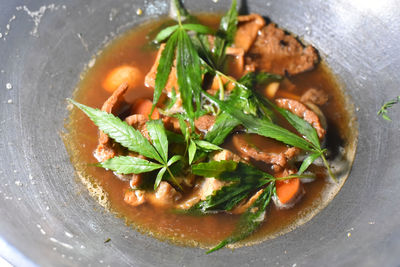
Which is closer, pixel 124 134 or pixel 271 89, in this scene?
pixel 124 134

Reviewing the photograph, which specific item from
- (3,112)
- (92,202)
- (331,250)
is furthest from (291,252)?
(3,112)

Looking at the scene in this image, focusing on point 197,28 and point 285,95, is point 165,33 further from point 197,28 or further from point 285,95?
point 285,95

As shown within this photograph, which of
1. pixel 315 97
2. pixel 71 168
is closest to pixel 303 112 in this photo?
pixel 315 97

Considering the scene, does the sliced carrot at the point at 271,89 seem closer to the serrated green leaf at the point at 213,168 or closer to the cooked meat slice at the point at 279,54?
the cooked meat slice at the point at 279,54

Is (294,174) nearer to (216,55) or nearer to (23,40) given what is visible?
(216,55)

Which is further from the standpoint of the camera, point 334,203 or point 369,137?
point 369,137
